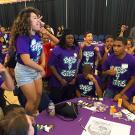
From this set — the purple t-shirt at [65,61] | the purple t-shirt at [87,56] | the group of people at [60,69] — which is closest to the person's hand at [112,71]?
the group of people at [60,69]

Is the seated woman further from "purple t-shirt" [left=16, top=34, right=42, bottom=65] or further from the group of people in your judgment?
"purple t-shirt" [left=16, top=34, right=42, bottom=65]

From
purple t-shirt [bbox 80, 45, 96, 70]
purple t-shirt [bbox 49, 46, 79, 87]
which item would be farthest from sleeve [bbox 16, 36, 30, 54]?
purple t-shirt [bbox 80, 45, 96, 70]

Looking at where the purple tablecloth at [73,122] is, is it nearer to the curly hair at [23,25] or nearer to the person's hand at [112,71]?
the person's hand at [112,71]

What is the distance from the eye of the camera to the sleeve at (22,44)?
8.14 feet

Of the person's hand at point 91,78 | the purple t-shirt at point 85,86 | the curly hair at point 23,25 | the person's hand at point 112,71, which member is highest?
the curly hair at point 23,25

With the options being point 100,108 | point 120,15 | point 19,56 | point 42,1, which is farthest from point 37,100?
point 42,1

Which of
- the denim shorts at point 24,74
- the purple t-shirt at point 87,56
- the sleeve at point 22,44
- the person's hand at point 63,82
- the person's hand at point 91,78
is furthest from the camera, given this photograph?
the purple t-shirt at point 87,56

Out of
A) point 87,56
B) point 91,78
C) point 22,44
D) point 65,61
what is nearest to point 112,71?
point 91,78

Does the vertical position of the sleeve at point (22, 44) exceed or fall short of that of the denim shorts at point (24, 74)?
it exceeds it

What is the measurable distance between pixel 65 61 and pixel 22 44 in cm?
81

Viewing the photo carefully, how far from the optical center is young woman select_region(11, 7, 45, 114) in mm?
2506

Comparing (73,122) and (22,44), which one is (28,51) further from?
(73,122)

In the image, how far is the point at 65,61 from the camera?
3115 millimetres

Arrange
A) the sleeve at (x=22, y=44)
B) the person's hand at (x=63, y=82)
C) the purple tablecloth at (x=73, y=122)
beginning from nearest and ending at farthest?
the purple tablecloth at (x=73, y=122)
the sleeve at (x=22, y=44)
the person's hand at (x=63, y=82)
